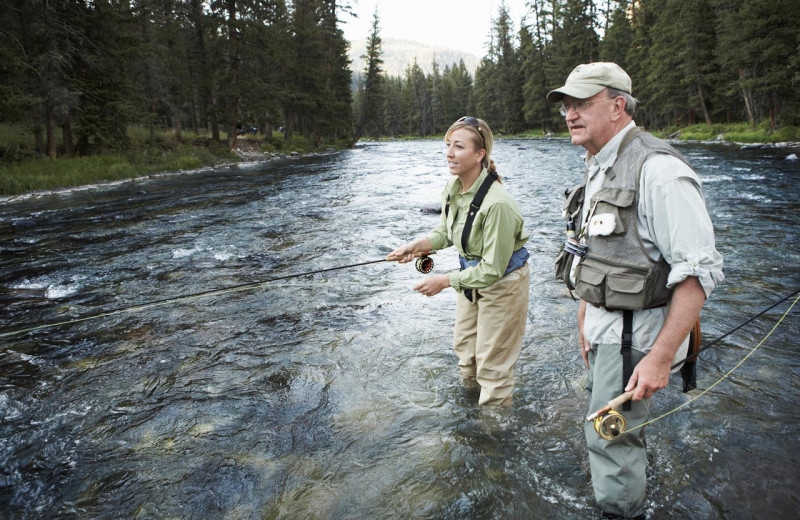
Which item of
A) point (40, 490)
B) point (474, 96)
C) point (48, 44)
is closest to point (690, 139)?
point (48, 44)

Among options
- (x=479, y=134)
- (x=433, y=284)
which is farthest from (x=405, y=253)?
(x=479, y=134)

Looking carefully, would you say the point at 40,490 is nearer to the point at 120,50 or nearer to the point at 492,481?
the point at 492,481

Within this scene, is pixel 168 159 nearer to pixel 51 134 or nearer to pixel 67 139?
pixel 67 139

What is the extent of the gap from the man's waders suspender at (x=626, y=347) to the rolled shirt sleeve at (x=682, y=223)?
1.02 feet

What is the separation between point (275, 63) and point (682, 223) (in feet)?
133

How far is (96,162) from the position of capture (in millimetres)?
22047

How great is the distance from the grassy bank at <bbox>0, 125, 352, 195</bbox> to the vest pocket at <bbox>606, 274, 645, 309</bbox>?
20.8 meters

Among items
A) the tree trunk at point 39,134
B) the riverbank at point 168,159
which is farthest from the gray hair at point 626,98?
the tree trunk at point 39,134

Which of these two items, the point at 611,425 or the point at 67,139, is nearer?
the point at 611,425

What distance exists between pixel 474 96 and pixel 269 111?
69.2 m

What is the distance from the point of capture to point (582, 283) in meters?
2.49

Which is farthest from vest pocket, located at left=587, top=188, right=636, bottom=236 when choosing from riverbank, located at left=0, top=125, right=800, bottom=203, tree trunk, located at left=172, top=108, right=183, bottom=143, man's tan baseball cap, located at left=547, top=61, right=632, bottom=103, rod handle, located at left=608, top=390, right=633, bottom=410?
tree trunk, located at left=172, top=108, right=183, bottom=143

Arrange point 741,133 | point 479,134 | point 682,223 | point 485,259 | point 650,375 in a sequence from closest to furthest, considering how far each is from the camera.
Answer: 1. point 682,223
2. point 650,375
3. point 485,259
4. point 479,134
5. point 741,133

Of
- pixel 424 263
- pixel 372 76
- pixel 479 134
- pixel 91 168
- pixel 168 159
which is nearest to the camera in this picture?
pixel 479 134
